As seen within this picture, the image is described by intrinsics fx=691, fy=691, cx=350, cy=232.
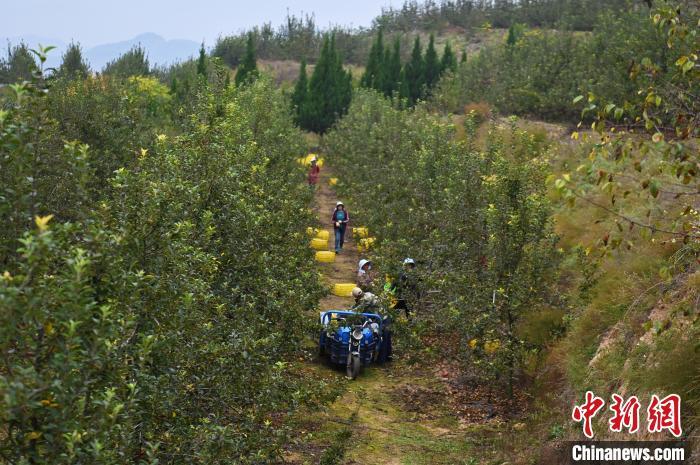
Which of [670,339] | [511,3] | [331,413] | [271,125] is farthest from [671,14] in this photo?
[511,3]

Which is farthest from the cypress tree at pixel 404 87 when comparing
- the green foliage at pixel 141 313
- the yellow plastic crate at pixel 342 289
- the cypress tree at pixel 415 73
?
the green foliage at pixel 141 313

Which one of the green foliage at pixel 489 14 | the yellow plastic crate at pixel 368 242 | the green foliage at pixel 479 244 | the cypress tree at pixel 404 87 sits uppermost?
the green foliage at pixel 489 14

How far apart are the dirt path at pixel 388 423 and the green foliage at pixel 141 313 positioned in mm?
1019

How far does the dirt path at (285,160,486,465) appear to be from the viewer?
11039 millimetres

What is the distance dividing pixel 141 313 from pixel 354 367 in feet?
28.5

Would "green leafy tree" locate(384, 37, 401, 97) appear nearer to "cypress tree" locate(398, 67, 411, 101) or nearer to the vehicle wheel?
"cypress tree" locate(398, 67, 411, 101)

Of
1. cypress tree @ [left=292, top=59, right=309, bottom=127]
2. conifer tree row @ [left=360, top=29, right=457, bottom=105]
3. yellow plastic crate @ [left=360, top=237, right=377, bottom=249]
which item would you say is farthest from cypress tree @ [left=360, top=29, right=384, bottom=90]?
yellow plastic crate @ [left=360, top=237, right=377, bottom=249]

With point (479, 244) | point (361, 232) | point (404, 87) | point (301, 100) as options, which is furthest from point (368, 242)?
point (404, 87)

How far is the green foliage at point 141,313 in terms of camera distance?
4.31m

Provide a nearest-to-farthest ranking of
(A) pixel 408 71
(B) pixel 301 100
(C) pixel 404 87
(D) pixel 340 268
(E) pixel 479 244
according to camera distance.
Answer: (E) pixel 479 244 < (D) pixel 340 268 < (B) pixel 301 100 < (C) pixel 404 87 < (A) pixel 408 71

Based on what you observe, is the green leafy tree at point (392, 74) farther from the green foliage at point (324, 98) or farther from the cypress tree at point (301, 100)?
the cypress tree at point (301, 100)

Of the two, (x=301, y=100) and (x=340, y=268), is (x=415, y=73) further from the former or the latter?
(x=340, y=268)

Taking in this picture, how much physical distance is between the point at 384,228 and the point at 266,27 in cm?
7632

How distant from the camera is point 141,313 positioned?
616cm
